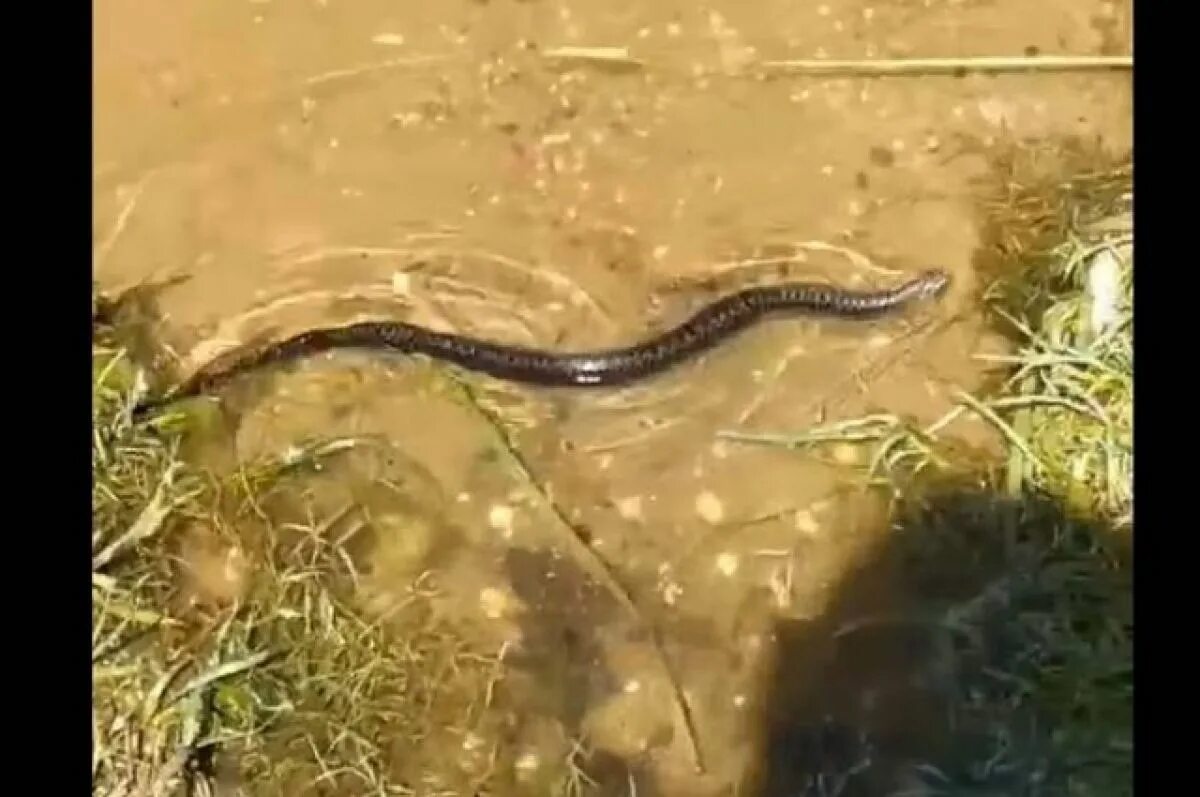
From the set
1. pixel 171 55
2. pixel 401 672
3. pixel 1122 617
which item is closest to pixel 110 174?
pixel 171 55

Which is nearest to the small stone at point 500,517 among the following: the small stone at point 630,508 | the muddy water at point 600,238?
the muddy water at point 600,238

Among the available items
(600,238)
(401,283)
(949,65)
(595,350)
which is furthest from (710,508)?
(949,65)

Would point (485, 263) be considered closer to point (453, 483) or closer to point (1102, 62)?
point (453, 483)

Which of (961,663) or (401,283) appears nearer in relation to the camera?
(961,663)

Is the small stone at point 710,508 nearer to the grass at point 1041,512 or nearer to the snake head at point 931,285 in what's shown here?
the grass at point 1041,512

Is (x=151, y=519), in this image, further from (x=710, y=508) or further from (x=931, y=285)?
(x=931, y=285)

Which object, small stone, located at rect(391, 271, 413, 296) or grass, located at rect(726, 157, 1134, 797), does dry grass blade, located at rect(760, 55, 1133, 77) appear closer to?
grass, located at rect(726, 157, 1134, 797)

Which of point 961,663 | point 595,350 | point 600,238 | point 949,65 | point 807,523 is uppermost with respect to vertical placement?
point 949,65
